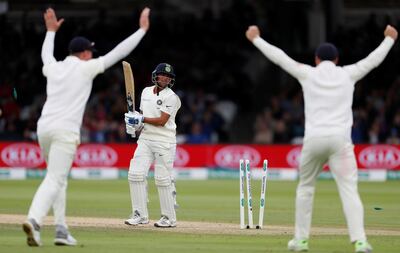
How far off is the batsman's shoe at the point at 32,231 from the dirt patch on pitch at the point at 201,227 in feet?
7.19

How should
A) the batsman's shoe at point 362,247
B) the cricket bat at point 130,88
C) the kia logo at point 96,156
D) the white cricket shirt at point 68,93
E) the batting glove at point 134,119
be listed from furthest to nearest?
the kia logo at point 96,156 → the cricket bat at point 130,88 → the batting glove at point 134,119 → the white cricket shirt at point 68,93 → the batsman's shoe at point 362,247

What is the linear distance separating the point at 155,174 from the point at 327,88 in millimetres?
2976

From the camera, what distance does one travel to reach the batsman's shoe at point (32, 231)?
8077 mm

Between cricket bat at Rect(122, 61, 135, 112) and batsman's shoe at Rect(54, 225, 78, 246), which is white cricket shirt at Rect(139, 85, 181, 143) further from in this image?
batsman's shoe at Rect(54, 225, 78, 246)

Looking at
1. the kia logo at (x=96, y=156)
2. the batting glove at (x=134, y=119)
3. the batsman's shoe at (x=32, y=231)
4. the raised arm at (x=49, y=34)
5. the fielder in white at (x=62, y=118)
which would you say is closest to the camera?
the batsman's shoe at (x=32, y=231)

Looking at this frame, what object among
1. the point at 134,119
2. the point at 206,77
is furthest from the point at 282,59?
the point at 206,77

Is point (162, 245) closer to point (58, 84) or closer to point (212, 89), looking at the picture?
point (58, 84)

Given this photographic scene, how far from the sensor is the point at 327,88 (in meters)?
8.18

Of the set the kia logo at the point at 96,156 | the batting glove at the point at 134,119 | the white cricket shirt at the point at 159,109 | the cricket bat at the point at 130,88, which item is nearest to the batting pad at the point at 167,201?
the white cricket shirt at the point at 159,109

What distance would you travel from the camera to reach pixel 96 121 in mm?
23062

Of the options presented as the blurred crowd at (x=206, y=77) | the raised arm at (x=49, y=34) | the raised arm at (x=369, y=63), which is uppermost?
the blurred crowd at (x=206, y=77)

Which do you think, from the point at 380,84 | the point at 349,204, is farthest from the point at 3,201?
the point at 380,84

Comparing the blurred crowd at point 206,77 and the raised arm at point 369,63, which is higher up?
the blurred crowd at point 206,77

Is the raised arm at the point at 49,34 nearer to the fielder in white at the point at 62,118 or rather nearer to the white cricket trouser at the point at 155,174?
the fielder in white at the point at 62,118
